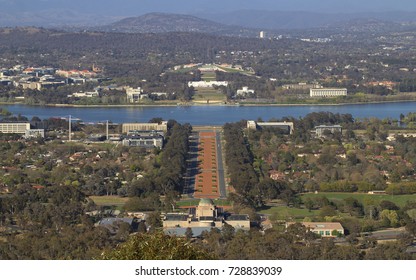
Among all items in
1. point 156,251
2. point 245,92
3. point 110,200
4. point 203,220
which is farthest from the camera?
point 245,92

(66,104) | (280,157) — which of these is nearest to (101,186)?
(280,157)

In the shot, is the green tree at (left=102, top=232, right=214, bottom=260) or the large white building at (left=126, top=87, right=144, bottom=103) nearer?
the green tree at (left=102, top=232, right=214, bottom=260)

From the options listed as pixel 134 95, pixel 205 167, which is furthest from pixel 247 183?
pixel 134 95

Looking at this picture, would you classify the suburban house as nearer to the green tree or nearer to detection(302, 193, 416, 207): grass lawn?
detection(302, 193, 416, 207): grass lawn

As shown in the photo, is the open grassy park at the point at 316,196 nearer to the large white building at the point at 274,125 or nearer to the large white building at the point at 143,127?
the large white building at the point at 274,125

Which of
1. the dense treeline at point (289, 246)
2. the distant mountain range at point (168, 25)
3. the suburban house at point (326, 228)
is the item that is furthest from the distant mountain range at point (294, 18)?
the dense treeline at point (289, 246)

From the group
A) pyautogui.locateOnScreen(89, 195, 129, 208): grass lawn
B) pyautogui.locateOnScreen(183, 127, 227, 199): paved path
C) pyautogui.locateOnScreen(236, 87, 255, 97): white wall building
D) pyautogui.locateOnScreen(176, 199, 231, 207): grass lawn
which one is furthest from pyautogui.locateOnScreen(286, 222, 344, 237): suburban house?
pyautogui.locateOnScreen(236, 87, 255, 97): white wall building

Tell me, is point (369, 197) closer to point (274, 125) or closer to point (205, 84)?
point (274, 125)
